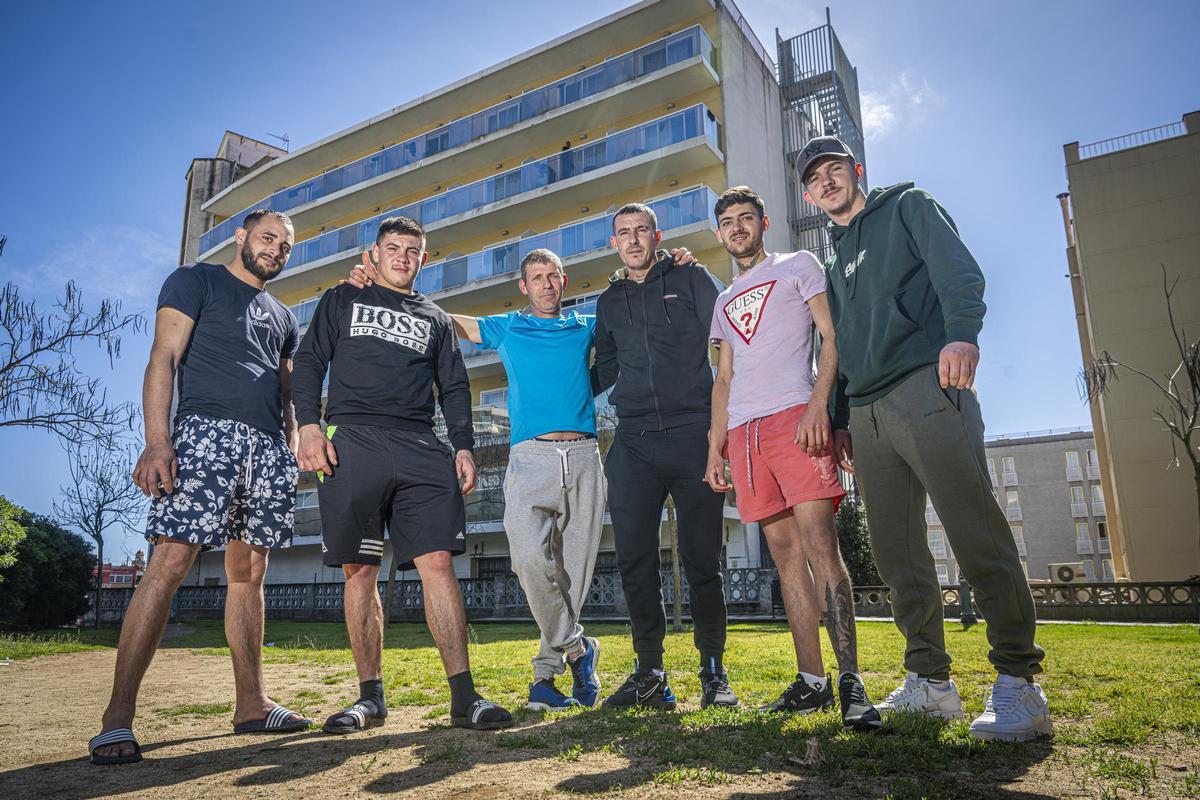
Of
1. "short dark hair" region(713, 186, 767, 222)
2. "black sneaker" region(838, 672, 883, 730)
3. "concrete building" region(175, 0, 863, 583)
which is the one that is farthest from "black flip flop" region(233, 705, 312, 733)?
"concrete building" region(175, 0, 863, 583)

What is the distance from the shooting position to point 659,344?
3.98 metres

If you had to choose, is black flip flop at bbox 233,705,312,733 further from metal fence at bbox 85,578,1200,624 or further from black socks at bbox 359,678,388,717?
metal fence at bbox 85,578,1200,624

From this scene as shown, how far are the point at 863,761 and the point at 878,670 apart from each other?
10.6ft

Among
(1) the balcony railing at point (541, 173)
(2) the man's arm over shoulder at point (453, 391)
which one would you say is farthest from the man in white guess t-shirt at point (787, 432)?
(1) the balcony railing at point (541, 173)

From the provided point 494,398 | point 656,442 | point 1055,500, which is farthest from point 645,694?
point 1055,500

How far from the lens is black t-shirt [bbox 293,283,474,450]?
3.64m

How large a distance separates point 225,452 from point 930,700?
334 cm

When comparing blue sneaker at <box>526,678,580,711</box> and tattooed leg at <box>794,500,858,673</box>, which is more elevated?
tattooed leg at <box>794,500,858,673</box>

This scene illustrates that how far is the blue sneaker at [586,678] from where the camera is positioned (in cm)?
377

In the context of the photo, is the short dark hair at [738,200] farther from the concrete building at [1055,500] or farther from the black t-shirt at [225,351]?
the concrete building at [1055,500]

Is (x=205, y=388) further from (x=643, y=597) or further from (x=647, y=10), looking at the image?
(x=647, y=10)

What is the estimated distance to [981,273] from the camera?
291cm

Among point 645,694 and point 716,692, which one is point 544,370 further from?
point 716,692

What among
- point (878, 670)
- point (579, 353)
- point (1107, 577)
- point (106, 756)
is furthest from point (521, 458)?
point (1107, 577)
